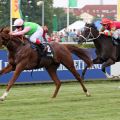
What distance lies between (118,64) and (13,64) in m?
7.91

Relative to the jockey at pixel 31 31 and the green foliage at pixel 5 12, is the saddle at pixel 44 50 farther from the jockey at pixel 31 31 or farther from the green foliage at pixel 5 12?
the green foliage at pixel 5 12

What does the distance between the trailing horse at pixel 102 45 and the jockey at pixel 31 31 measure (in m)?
2.57

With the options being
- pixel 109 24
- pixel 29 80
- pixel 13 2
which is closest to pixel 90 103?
pixel 109 24

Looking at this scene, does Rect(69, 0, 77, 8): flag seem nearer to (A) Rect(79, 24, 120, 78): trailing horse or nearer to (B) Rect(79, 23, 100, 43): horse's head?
(A) Rect(79, 24, 120, 78): trailing horse

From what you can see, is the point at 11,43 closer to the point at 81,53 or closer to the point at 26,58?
the point at 26,58

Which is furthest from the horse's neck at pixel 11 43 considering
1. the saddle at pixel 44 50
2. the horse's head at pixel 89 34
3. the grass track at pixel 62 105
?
the horse's head at pixel 89 34

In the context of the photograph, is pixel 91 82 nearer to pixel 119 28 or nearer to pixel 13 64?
pixel 119 28

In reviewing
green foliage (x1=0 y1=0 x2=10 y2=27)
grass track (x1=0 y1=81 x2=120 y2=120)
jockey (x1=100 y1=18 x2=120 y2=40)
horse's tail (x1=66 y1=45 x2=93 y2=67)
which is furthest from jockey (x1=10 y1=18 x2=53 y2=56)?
green foliage (x1=0 y1=0 x2=10 y2=27)

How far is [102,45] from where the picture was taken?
55.8ft

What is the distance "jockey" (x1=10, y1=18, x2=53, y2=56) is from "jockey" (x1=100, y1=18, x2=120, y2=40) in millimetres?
2710

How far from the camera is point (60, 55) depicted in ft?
47.0

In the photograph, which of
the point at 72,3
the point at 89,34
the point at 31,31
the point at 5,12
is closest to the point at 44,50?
the point at 31,31

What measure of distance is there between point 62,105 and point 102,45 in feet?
16.9

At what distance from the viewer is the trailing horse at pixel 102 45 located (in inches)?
661
